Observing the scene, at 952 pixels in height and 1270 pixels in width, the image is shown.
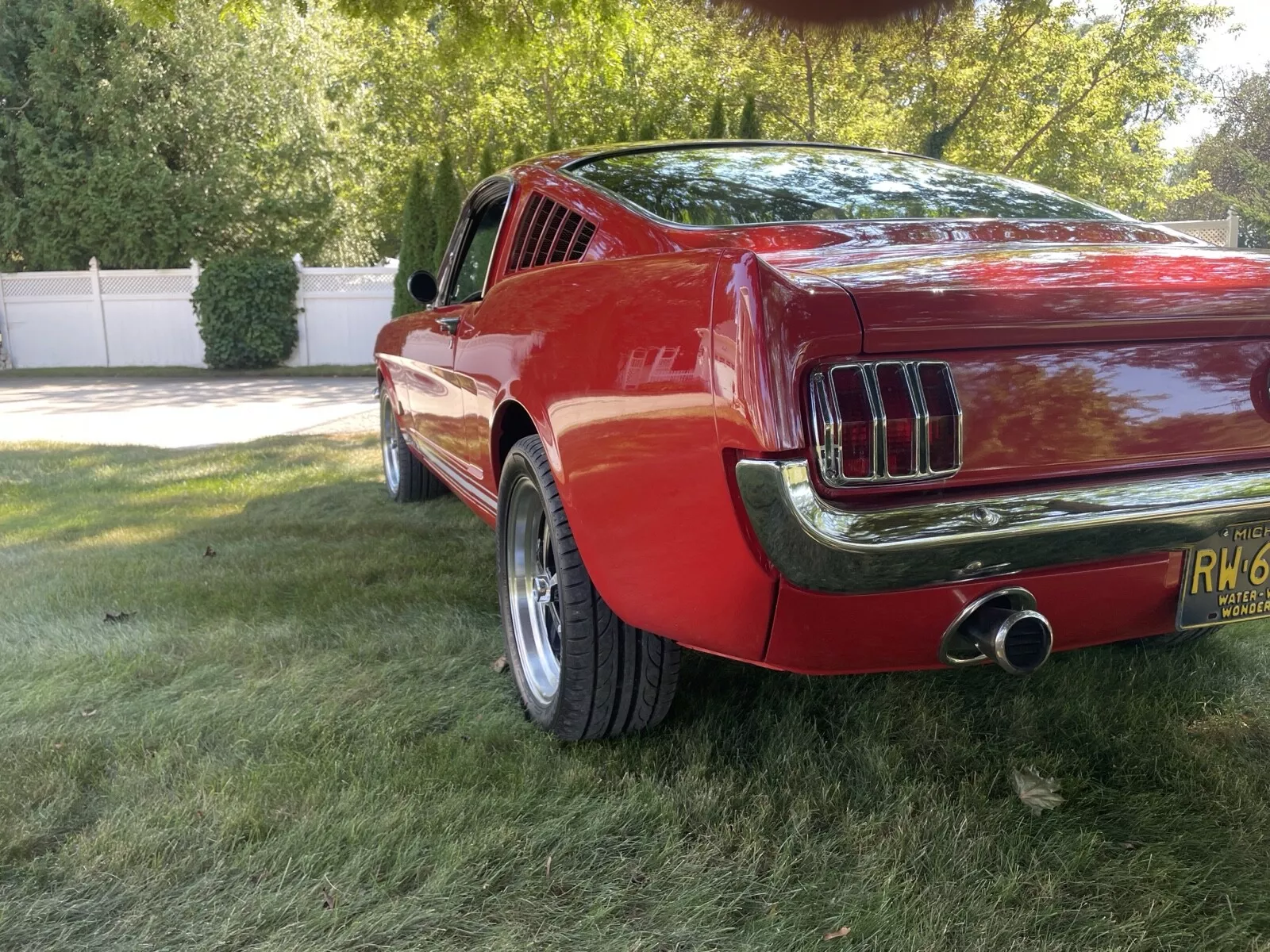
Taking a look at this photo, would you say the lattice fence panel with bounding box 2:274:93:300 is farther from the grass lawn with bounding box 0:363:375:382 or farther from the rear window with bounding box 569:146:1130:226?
the rear window with bounding box 569:146:1130:226

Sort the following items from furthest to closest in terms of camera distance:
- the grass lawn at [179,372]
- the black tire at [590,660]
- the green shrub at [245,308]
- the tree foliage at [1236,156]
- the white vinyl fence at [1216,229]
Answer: the tree foliage at [1236,156]
the green shrub at [245,308]
the grass lawn at [179,372]
the white vinyl fence at [1216,229]
the black tire at [590,660]

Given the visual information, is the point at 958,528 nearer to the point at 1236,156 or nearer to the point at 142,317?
the point at 142,317

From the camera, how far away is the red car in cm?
160

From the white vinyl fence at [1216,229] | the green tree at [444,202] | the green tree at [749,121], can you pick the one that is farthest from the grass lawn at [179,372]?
the white vinyl fence at [1216,229]

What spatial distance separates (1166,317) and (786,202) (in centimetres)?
116

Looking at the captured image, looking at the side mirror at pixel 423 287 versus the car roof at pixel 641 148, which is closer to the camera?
the car roof at pixel 641 148

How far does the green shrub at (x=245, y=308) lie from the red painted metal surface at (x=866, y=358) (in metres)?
17.5

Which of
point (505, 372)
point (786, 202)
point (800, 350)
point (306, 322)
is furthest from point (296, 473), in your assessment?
point (306, 322)

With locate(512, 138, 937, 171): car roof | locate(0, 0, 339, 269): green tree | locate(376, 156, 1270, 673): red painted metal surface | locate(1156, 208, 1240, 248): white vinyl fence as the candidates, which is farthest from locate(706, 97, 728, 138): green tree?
locate(0, 0, 339, 269): green tree

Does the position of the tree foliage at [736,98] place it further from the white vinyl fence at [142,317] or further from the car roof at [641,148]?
the car roof at [641,148]

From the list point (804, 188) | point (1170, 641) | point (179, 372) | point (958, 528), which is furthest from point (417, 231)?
point (958, 528)

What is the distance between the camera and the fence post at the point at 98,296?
63.5 feet

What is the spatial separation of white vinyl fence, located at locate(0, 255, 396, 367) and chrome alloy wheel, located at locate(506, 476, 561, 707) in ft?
53.6

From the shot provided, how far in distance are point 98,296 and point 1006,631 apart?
21388 mm
